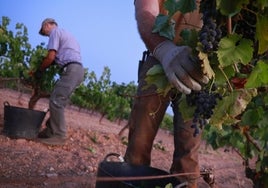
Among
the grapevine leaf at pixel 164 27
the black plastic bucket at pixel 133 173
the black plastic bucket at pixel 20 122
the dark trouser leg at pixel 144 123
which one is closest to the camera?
the grapevine leaf at pixel 164 27

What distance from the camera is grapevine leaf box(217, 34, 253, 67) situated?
47.1 inches

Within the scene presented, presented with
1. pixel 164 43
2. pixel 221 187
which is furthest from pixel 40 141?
pixel 164 43

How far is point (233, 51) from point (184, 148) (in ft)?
4.70

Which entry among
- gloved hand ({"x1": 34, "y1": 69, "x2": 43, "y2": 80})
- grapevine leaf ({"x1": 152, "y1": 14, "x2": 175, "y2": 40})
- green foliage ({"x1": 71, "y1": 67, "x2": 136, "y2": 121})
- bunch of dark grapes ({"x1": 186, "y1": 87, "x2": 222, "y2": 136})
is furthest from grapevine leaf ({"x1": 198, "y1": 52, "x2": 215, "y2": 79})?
green foliage ({"x1": 71, "y1": 67, "x2": 136, "y2": 121})

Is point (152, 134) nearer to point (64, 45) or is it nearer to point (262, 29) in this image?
point (262, 29)

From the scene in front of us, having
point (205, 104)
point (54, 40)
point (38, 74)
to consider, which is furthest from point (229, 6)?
point (38, 74)

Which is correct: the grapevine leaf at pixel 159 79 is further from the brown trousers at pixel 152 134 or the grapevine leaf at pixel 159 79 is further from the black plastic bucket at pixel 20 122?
the black plastic bucket at pixel 20 122

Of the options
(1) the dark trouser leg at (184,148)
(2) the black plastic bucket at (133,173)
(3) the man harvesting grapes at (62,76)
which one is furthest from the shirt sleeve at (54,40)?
(2) the black plastic bucket at (133,173)

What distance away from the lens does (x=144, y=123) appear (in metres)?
2.50

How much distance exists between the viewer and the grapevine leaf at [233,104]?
1.26 meters

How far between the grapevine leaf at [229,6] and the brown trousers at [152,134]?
1.32 meters

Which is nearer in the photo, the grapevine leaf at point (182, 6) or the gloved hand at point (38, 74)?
the grapevine leaf at point (182, 6)

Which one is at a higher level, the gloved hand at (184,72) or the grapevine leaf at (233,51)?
the grapevine leaf at (233,51)

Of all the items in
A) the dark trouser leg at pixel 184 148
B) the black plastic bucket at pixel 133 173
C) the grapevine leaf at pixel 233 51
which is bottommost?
the black plastic bucket at pixel 133 173
